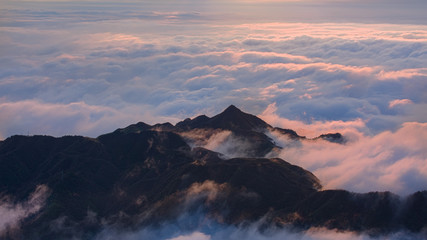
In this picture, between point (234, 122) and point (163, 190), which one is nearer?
point (163, 190)

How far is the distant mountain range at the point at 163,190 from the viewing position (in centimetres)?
8594

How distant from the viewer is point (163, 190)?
100562 mm

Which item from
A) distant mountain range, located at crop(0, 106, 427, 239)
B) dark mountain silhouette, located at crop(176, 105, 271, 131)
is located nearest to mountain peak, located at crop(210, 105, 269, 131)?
dark mountain silhouette, located at crop(176, 105, 271, 131)

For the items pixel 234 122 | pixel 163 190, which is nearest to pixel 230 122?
pixel 234 122

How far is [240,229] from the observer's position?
8925cm

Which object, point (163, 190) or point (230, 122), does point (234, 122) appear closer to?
point (230, 122)

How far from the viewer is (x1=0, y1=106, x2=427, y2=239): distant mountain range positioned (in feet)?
282

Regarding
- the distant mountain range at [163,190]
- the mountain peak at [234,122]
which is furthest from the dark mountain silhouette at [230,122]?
the distant mountain range at [163,190]

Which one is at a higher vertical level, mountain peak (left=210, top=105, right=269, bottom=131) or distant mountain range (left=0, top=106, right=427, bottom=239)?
mountain peak (left=210, top=105, right=269, bottom=131)

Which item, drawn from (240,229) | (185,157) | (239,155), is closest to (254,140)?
(239,155)

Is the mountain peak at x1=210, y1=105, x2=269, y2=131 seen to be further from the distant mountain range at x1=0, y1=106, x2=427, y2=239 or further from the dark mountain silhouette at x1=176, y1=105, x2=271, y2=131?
the distant mountain range at x1=0, y1=106, x2=427, y2=239

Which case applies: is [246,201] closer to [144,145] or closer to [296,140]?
[144,145]

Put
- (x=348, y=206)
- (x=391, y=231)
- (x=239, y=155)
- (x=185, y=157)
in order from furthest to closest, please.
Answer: (x=239, y=155), (x=185, y=157), (x=348, y=206), (x=391, y=231)

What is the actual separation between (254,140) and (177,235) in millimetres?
43910
